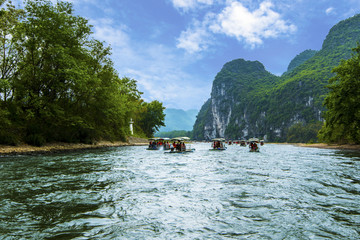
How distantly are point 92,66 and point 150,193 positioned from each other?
135ft

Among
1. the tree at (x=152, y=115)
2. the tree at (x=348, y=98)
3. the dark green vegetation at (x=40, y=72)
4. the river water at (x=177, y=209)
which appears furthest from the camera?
the tree at (x=152, y=115)

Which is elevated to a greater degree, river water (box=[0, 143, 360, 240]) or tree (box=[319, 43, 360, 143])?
tree (box=[319, 43, 360, 143])

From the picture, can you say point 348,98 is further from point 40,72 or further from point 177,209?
→ point 40,72

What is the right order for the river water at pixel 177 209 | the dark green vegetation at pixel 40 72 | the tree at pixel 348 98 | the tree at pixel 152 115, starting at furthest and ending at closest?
the tree at pixel 152 115
the tree at pixel 348 98
the dark green vegetation at pixel 40 72
the river water at pixel 177 209

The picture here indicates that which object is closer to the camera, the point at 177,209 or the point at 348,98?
the point at 177,209

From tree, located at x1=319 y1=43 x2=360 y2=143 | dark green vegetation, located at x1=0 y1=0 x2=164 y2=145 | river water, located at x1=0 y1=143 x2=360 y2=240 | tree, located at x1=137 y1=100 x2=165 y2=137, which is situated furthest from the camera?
tree, located at x1=137 y1=100 x2=165 y2=137

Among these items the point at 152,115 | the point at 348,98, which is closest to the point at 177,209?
the point at 348,98

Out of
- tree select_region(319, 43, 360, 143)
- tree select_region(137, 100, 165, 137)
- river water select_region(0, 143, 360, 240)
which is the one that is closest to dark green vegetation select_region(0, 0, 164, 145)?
river water select_region(0, 143, 360, 240)

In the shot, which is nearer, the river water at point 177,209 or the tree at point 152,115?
the river water at point 177,209

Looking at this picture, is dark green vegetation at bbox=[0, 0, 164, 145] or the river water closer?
the river water

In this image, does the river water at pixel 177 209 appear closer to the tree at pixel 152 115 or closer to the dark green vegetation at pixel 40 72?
the dark green vegetation at pixel 40 72

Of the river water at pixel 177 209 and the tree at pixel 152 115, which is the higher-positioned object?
the tree at pixel 152 115

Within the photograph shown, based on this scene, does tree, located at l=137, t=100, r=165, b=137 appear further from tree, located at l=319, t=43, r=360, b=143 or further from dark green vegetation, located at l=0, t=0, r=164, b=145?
tree, located at l=319, t=43, r=360, b=143

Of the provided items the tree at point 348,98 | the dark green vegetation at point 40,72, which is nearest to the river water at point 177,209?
the dark green vegetation at point 40,72
